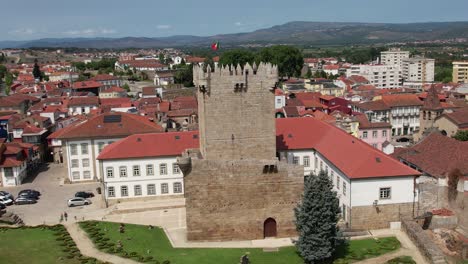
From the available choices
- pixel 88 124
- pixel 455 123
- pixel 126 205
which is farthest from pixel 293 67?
pixel 126 205

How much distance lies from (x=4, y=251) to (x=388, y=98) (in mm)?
74074

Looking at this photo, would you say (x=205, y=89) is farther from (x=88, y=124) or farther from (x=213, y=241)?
(x=88, y=124)

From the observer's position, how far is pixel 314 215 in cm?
3259

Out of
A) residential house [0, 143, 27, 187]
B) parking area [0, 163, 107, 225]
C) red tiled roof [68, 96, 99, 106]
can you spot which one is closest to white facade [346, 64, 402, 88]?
red tiled roof [68, 96, 99, 106]

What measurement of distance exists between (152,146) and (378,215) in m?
22.6

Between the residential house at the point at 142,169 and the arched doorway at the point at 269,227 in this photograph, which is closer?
the arched doorway at the point at 269,227

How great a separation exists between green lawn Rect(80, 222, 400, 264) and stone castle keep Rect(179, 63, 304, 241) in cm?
236

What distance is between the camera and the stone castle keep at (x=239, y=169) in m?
36.5

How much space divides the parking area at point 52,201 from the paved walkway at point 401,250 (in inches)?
956

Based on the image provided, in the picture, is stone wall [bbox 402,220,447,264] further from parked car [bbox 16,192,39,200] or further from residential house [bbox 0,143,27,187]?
residential house [bbox 0,143,27,187]

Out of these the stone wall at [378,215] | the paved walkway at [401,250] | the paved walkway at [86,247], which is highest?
the stone wall at [378,215]

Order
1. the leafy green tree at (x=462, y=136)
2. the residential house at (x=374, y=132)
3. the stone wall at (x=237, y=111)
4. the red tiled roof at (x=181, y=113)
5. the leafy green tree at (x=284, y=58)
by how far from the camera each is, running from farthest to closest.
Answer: the leafy green tree at (x=284, y=58) → the red tiled roof at (x=181, y=113) → the residential house at (x=374, y=132) → the leafy green tree at (x=462, y=136) → the stone wall at (x=237, y=111)

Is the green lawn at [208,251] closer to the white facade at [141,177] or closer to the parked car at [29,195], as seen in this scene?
the white facade at [141,177]

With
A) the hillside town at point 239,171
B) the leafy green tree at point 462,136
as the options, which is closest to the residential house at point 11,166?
the hillside town at point 239,171
